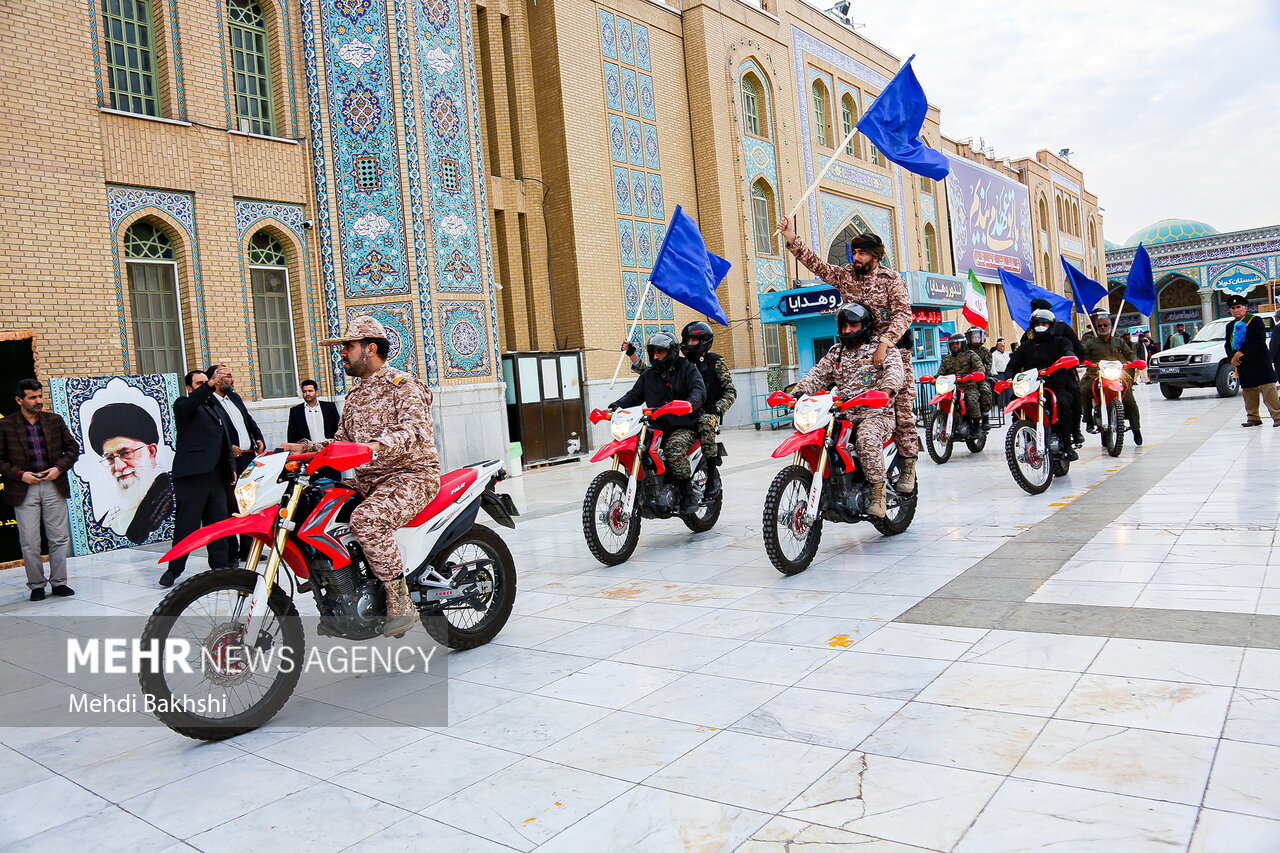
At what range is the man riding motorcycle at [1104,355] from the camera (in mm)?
11281

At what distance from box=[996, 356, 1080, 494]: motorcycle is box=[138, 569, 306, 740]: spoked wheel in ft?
21.8

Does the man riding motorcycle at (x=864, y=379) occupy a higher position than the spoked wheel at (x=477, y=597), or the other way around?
the man riding motorcycle at (x=864, y=379)

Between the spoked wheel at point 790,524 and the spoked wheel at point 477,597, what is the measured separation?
177 cm

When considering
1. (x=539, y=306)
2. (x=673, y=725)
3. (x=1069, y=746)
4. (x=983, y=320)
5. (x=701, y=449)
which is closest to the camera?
(x=1069, y=746)

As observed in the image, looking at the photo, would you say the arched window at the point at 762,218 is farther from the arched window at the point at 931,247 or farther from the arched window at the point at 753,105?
the arched window at the point at 931,247

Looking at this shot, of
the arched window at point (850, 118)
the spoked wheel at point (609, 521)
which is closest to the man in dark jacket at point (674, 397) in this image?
the spoked wheel at point (609, 521)

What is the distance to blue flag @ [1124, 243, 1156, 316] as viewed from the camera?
14016mm

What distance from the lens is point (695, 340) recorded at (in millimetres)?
7980

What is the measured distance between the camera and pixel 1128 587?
5.09m

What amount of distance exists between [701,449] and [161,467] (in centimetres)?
629

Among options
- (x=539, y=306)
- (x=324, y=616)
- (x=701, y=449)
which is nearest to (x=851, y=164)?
(x=539, y=306)

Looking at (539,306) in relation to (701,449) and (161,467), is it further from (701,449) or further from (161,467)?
(701,449)

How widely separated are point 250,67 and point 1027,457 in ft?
37.7

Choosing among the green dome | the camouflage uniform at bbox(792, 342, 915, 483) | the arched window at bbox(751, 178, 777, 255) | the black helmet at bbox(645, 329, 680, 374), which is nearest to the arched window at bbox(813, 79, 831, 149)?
the arched window at bbox(751, 178, 777, 255)
